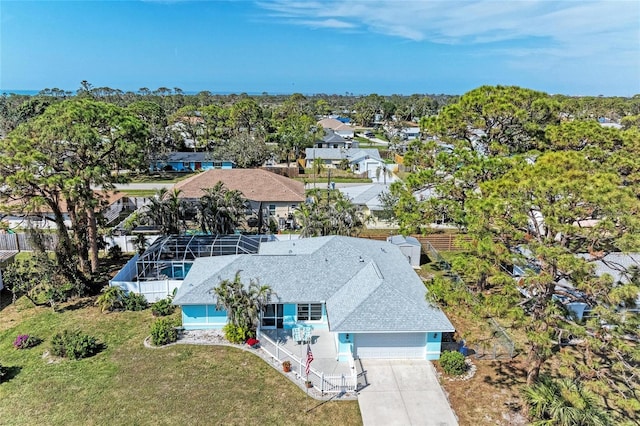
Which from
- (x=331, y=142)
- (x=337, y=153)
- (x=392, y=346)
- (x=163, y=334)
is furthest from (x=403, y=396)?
(x=331, y=142)

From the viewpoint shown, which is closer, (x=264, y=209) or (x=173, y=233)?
(x=173, y=233)

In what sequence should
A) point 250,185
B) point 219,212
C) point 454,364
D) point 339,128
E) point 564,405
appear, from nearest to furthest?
point 564,405, point 454,364, point 219,212, point 250,185, point 339,128

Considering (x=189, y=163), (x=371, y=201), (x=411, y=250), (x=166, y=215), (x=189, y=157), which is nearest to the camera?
(x=166, y=215)

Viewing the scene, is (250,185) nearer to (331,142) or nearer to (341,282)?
(341,282)

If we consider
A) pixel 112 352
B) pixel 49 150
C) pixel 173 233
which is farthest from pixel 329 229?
pixel 49 150

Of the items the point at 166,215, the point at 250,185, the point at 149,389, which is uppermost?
the point at 250,185

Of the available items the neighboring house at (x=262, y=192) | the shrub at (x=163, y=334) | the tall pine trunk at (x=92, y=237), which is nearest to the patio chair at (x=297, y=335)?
the shrub at (x=163, y=334)

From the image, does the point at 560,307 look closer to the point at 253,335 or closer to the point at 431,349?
the point at 431,349

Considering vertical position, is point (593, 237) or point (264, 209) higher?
point (593, 237)
